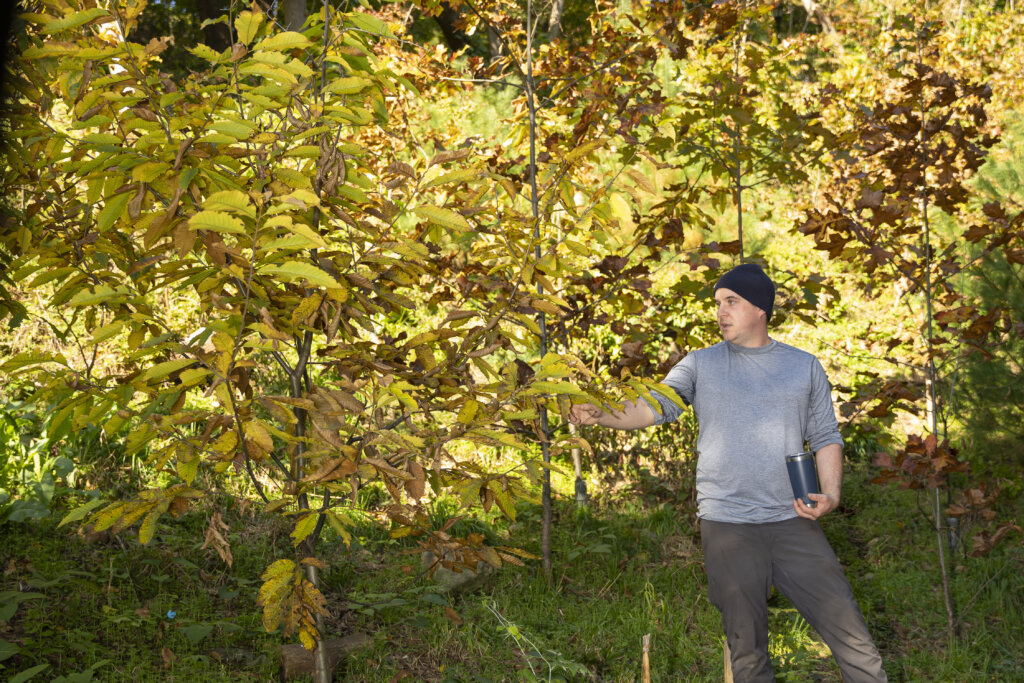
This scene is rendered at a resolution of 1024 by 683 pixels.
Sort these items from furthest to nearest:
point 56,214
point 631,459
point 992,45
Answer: point 992,45 < point 631,459 < point 56,214

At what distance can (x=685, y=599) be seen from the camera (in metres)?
4.21

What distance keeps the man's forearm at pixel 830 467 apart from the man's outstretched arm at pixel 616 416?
67cm

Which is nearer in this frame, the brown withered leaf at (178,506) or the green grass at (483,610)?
the brown withered leaf at (178,506)

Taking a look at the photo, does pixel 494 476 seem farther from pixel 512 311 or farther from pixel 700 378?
pixel 700 378

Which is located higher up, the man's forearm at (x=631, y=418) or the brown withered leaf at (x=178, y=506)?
the man's forearm at (x=631, y=418)

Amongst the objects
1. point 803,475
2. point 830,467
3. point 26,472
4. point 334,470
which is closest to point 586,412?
point 803,475

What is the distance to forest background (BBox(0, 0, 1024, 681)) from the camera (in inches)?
85.5

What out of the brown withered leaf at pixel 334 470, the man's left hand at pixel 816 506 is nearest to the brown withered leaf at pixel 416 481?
the brown withered leaf at pixel 334 470

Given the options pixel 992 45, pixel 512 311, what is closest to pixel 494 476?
pixel 512 311

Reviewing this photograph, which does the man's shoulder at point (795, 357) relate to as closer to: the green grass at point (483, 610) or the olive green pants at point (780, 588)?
the olive green pants at point (780, 588)

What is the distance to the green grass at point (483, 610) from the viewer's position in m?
3.38

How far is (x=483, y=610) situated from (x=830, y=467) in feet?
5.89

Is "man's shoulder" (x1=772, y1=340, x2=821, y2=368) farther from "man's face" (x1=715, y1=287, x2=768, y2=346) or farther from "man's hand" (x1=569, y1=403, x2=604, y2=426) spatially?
"man's hand" (x1=569, y1=403, x2=604, y2=426)

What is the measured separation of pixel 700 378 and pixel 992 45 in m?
9.28
